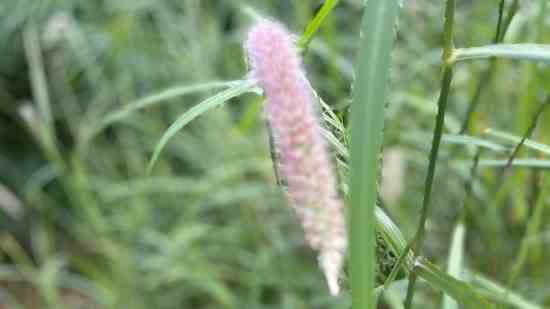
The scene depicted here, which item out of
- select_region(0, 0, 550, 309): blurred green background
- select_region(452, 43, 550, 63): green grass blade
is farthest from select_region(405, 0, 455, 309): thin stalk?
select_region(0, 0, 550, 309): blurred green background

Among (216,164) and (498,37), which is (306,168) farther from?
(216,164)

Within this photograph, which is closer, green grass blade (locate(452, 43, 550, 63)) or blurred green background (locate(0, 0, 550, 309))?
green grass blade (locate(452, 43, 550, 63))

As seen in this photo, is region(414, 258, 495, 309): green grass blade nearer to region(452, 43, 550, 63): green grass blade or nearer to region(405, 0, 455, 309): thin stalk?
region(405, 0, 455, 309): thin stalk

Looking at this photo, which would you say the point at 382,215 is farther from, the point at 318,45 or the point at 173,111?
the point at 173,111

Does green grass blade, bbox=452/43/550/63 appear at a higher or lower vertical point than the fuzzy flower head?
higher

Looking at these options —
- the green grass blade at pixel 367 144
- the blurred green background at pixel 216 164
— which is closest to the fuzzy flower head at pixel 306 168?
the green grass blade at pixel 367 144

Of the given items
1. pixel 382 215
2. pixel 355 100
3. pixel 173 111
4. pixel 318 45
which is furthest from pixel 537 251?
pixel 173 111

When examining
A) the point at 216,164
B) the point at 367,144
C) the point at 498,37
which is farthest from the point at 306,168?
the point at 216,164

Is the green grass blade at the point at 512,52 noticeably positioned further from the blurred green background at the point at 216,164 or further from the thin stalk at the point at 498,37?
the blurred green background at the point at 216,164
